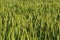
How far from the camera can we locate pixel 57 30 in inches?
64.1

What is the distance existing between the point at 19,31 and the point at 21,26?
15 cm

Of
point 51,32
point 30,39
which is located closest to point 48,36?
point 51,32

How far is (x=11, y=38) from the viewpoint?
1345mm

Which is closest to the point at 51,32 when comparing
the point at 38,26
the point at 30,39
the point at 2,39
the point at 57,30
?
the point at 57,30

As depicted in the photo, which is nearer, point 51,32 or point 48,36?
point 48,36

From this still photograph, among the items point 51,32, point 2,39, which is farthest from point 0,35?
point 51,32

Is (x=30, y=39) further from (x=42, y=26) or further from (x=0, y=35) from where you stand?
(x=42, y=26)

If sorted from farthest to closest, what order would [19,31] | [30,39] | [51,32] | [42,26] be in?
[42,26] < [51,32] < [19,31] < [30,39]

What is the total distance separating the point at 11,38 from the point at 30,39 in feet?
0.45

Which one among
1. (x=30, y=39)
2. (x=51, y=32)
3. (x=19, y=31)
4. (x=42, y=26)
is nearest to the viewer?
(x=30, y=39)

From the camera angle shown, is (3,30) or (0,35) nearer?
(0,35)

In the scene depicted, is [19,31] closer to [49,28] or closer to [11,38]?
[11,38]

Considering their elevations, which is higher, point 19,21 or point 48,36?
point 19,21

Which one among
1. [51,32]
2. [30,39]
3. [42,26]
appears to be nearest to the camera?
[30,39]
